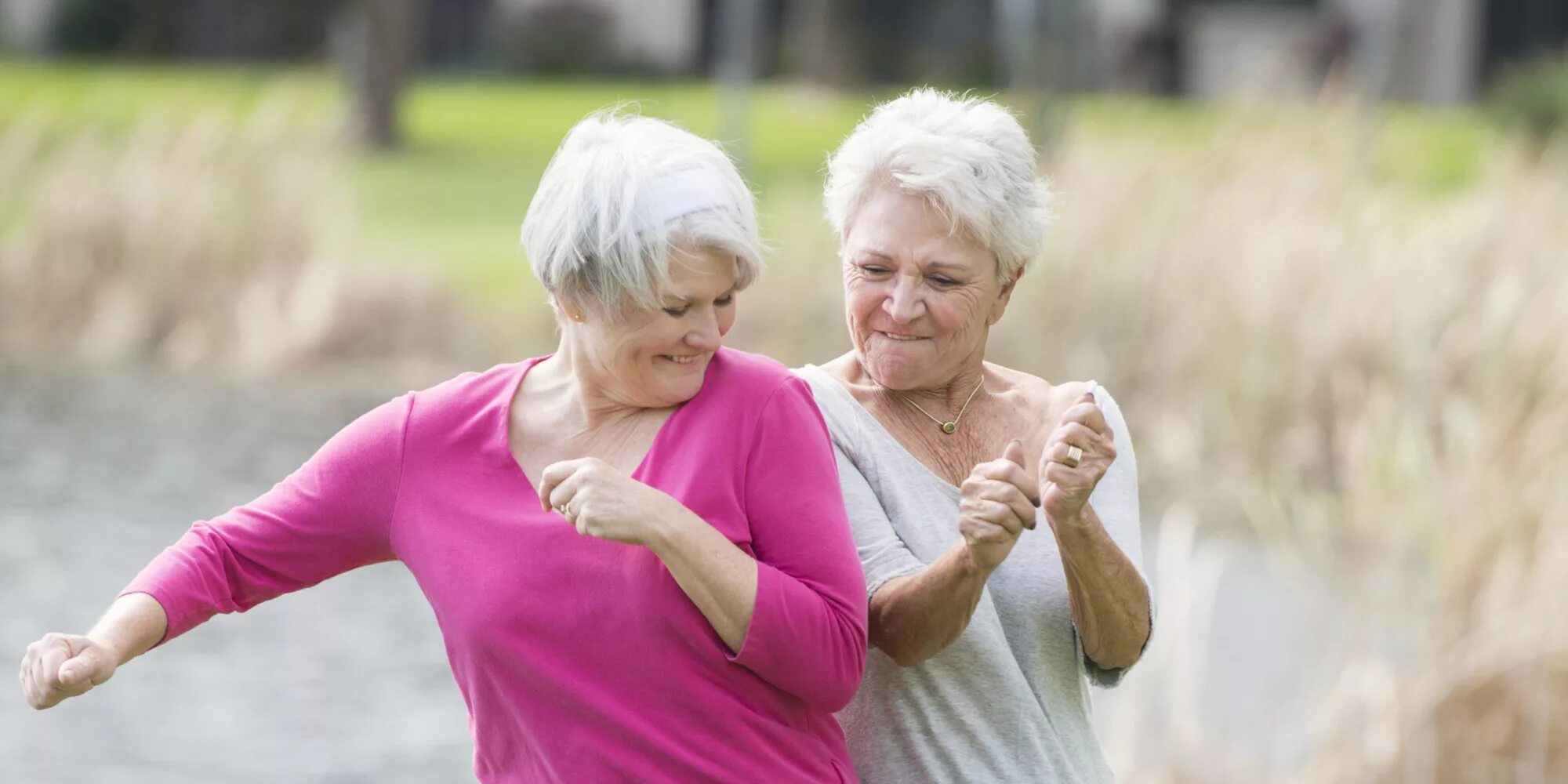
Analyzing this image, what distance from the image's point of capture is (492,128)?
27859mm

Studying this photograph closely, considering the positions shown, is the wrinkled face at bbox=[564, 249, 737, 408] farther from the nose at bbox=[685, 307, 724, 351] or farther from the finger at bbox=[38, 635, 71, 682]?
the finger at bbox=[38, 635, 71, 682]

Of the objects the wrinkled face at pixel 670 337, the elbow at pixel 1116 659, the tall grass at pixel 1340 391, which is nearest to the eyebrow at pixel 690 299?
the wrinkled face at pixel 670 337

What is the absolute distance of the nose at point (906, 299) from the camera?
8.19 ft

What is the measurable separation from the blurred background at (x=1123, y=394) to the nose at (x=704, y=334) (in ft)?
2.57

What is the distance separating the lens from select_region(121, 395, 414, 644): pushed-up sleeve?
2.35 meters

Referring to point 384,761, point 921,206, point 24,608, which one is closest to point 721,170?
point 921,206

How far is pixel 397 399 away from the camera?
7.93 ft

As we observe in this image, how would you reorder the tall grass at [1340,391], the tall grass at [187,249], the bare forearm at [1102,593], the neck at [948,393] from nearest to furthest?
1. the bare forearm at [1102,593]
2. the neck at [948,393]
3. the tall grass at [1340,391]
4. the tall grass at [187,249]

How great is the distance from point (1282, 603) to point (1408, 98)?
23.6 metres

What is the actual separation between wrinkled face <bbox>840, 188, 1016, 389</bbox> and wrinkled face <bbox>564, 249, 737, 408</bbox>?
0.26m

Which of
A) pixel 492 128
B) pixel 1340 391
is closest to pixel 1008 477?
pixel 1340 391

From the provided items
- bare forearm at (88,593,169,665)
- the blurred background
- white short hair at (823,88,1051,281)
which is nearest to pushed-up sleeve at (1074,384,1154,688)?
white short hair at (823,88,1051,281)

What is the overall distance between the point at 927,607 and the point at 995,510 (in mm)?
182

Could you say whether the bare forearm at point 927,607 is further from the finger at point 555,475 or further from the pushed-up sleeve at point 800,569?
the finger at point 555,475
